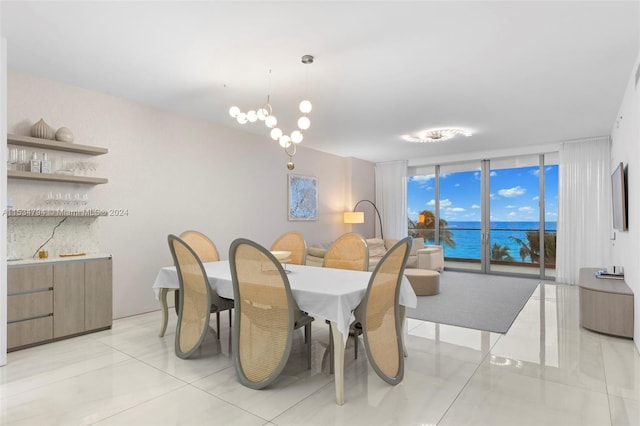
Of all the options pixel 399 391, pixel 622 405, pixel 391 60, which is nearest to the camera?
pixel 622 405

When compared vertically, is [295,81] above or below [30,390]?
above

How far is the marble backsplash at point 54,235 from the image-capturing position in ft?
10.7

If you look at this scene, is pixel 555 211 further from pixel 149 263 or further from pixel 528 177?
pixel 149 263

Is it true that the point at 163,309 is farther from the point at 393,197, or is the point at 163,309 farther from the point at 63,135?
the point at 393,197

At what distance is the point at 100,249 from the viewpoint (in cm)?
380

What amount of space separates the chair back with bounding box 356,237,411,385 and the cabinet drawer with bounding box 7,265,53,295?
110 inches

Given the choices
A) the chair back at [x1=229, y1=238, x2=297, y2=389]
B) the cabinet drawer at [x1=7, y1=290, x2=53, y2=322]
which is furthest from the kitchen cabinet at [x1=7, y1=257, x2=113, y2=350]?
the chair back at [x1=229, y1=238, x2=297, y2=389]

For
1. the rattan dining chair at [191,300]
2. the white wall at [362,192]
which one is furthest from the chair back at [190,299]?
the white wall at [362,192]

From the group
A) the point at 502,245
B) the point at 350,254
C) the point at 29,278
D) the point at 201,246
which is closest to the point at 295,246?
the point at 350,254

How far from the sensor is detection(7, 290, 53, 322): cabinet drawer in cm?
295

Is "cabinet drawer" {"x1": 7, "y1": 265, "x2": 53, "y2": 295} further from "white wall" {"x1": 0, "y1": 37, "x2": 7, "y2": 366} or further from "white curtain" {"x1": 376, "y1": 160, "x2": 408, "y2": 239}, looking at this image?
"white curtain" {"x1": 376, "y1": 160, "x2": 408, "y2": 239}

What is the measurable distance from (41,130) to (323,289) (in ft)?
10.1

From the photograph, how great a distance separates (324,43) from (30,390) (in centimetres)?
316

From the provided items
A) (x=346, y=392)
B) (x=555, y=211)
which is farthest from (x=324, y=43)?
(x=555, y=211)
